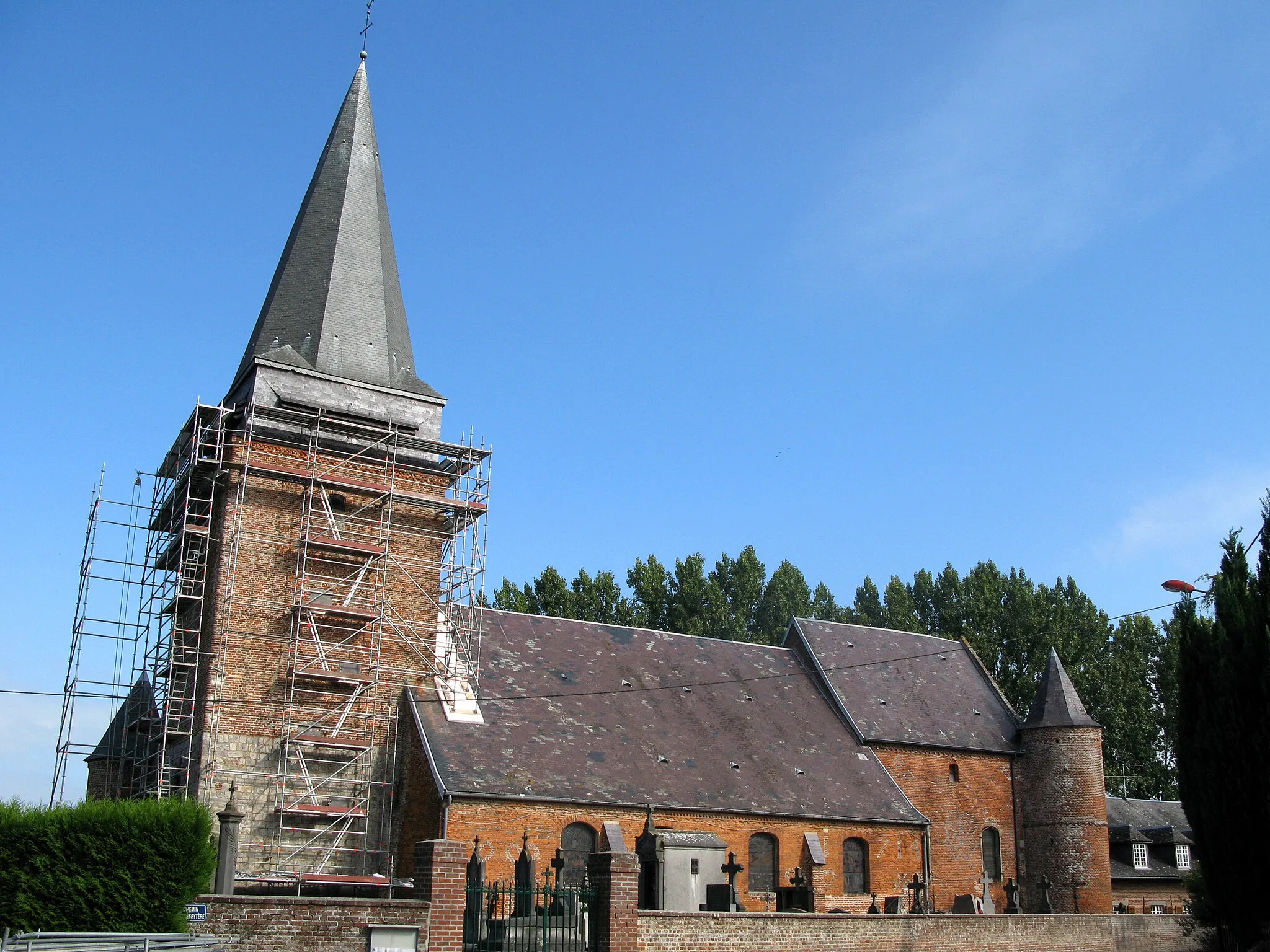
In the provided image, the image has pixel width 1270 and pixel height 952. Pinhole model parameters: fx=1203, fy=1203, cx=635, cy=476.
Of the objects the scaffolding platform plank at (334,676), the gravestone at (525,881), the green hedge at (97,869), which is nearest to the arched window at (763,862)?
the gravestone at (525,881)

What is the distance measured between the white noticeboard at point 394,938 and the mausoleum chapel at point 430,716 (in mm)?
7124

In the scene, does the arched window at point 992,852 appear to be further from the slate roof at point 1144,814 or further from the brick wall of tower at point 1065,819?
the slate roof at point 1144,814

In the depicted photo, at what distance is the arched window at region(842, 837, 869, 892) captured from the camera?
2939cm

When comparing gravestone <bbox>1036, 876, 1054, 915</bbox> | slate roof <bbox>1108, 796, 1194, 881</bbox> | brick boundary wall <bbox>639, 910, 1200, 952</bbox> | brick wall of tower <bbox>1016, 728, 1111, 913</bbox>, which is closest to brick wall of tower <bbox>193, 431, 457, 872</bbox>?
brick boundary wall <bbox>639, 910, 1200, 952</bbox>

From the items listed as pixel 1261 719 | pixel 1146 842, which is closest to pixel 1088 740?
pixel 1146 842

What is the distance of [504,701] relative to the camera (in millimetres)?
28406

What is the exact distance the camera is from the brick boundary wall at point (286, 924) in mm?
14625

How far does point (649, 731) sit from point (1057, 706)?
12.5m

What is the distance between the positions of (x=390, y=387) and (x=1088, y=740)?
21441mm

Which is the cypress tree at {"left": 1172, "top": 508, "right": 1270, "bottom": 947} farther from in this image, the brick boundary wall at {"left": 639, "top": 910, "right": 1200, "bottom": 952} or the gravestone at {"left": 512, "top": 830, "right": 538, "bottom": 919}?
the gravestone at {"left": 512, "top": 830, "right": 538, "bottom": 919}

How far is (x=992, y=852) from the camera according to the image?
108ft

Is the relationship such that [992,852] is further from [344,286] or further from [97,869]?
[97,869]

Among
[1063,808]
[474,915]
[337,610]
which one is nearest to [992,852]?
[1063,808]

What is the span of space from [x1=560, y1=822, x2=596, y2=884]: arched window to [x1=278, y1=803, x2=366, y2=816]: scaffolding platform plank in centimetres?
438
